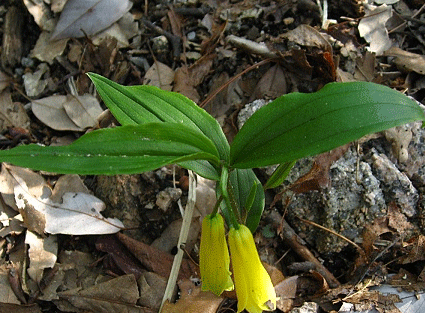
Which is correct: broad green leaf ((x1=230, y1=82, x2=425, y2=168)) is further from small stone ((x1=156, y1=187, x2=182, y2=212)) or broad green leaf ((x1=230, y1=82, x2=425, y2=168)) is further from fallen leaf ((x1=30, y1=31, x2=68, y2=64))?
fallen leaf ((x1=30, y1=31, x2=68, y2=64))

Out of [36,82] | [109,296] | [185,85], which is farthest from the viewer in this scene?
[36,82]

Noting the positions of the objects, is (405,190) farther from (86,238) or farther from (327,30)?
(86,238)

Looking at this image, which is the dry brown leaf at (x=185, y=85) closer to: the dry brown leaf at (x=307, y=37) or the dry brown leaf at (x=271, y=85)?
the dry brown leaf at (x=271, y=85)

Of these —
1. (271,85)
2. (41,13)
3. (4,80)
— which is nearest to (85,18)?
(41,13)

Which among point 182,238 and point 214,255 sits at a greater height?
point 214,255

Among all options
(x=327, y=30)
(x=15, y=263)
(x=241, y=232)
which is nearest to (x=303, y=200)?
(x=241, y=232)

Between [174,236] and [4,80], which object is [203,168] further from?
[4,80]
